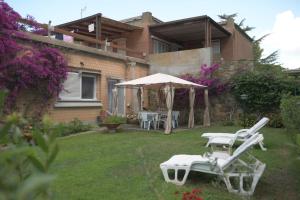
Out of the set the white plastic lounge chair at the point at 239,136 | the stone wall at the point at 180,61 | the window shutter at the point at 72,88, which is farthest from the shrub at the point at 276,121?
the window shutter at the point at 72,88

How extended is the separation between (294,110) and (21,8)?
10.5 m

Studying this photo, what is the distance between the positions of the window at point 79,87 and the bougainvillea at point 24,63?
1.02m

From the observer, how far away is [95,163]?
282 inches

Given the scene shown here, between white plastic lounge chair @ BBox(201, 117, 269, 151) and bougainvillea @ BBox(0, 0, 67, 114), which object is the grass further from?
bougainvillea @ BBox(0, 0, 67, 114)

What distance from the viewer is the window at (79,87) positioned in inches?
556

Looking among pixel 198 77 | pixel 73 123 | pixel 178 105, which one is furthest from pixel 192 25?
pixel 73 123

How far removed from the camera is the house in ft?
47.3

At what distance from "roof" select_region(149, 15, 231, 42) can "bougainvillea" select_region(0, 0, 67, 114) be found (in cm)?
919

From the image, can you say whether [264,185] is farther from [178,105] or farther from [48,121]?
[178,105]

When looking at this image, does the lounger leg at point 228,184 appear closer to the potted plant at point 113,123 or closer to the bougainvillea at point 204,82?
the potted plant at point 113,123

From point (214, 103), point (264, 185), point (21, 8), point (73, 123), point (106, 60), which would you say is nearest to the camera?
point (264, 185)

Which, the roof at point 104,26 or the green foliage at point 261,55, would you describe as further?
the green foliage at point 261,55

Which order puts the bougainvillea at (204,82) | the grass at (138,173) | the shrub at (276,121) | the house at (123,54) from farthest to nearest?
the bougainvillea at (204,82), the shrub at (276,121), the house at (123,54), the grass at (138,173)

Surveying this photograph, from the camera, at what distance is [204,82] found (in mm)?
17406
